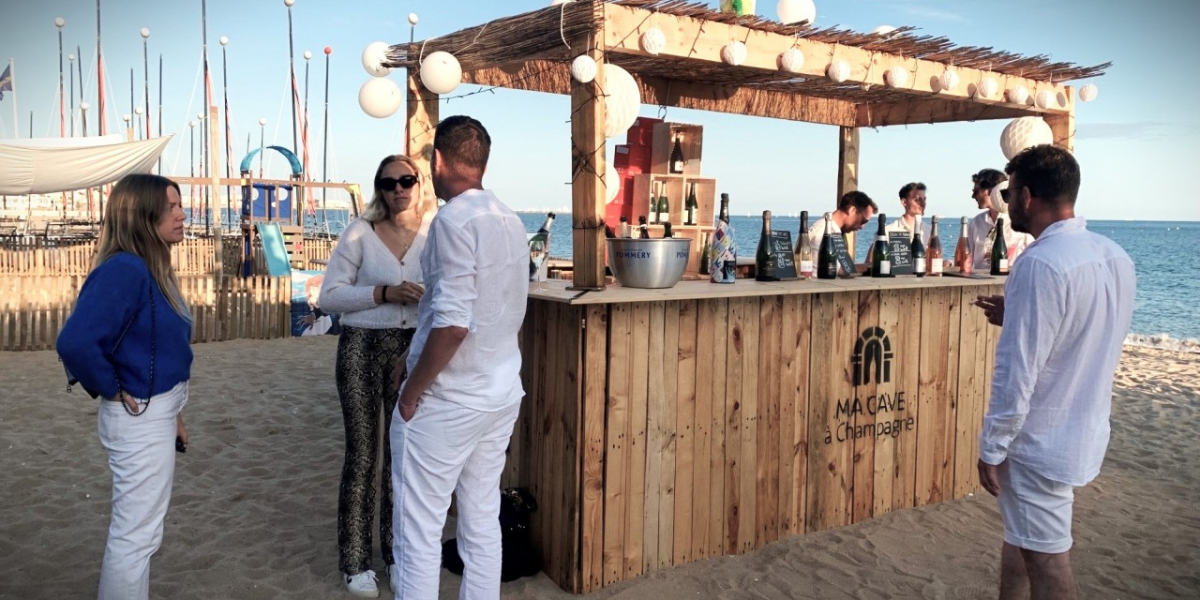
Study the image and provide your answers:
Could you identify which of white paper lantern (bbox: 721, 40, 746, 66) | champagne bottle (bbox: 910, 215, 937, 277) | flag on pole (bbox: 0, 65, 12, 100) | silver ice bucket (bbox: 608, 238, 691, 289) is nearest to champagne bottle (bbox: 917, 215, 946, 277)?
champagne bottle (bbox: 910, 215, 937, 277)

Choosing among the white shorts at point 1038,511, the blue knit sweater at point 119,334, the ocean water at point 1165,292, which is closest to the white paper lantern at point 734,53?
the white shorts at point 1038,511

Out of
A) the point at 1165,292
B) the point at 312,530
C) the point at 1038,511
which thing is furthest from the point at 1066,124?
the point at 1165,292

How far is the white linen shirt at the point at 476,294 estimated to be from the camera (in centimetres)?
243

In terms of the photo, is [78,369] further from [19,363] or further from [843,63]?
[19,363]

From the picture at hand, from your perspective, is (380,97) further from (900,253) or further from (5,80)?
(5,80)

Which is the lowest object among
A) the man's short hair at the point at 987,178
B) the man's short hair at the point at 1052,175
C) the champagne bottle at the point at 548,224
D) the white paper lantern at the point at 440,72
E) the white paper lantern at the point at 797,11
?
the champagne bottle at the point at 548,224

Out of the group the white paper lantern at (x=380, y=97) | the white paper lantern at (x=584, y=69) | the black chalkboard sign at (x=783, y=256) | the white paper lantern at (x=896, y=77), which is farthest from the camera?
the white paper lantern at (x=896, y=77)

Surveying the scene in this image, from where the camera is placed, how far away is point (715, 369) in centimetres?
384

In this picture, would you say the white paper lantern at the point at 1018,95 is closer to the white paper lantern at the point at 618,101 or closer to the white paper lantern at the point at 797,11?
the white paper lantern at the point at 797,11

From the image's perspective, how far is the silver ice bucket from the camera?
3570 millimetres

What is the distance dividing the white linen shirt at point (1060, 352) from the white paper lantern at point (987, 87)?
119 inches

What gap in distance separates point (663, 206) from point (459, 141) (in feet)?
15.3

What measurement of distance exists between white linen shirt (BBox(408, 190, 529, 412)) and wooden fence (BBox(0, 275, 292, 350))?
7.41 m

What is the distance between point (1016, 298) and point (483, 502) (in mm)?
1736
